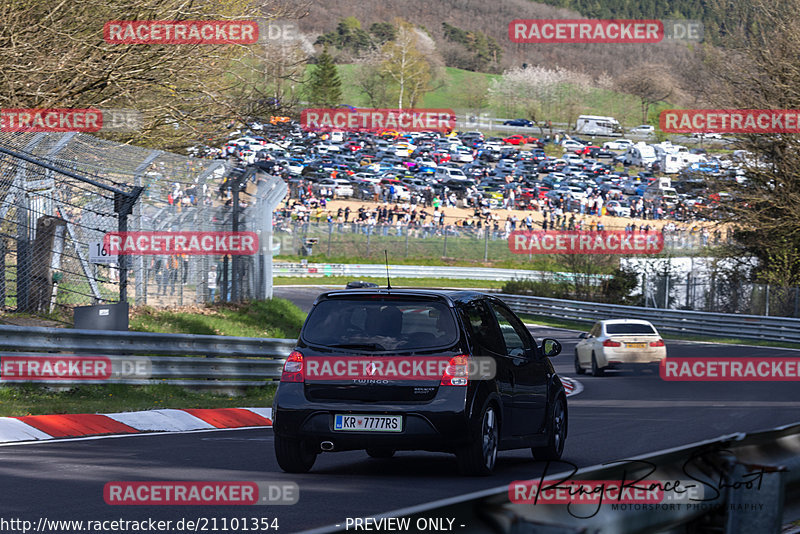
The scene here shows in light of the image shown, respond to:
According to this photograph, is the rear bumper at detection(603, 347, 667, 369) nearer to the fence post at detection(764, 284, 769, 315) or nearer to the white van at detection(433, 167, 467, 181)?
the fence post at detection(764, 284, 769, 315)

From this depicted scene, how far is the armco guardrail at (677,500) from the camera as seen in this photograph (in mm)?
3516

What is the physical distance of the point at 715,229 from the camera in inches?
1594

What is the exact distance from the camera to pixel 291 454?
8867 mm

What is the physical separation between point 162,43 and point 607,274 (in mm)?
31393

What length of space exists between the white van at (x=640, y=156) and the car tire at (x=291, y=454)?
98718 millimetres

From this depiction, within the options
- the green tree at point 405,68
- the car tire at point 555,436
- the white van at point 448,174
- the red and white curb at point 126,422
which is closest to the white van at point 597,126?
the green tree at point 405,68

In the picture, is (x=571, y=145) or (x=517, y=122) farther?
(x=517, y=122)

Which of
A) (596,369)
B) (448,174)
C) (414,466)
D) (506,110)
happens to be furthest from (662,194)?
(414,466)

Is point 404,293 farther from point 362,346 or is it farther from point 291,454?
point 291,454

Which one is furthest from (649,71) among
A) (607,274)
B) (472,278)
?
(607,274)

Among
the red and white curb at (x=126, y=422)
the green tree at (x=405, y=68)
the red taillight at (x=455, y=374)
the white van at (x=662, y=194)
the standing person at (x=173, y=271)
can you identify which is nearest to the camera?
the red taillight at (x=455, y=374)

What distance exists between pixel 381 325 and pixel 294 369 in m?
0.77

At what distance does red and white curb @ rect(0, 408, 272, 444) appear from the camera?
11.0 metres

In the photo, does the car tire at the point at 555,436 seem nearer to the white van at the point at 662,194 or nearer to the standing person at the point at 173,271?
the standing person at the point at 173,271
